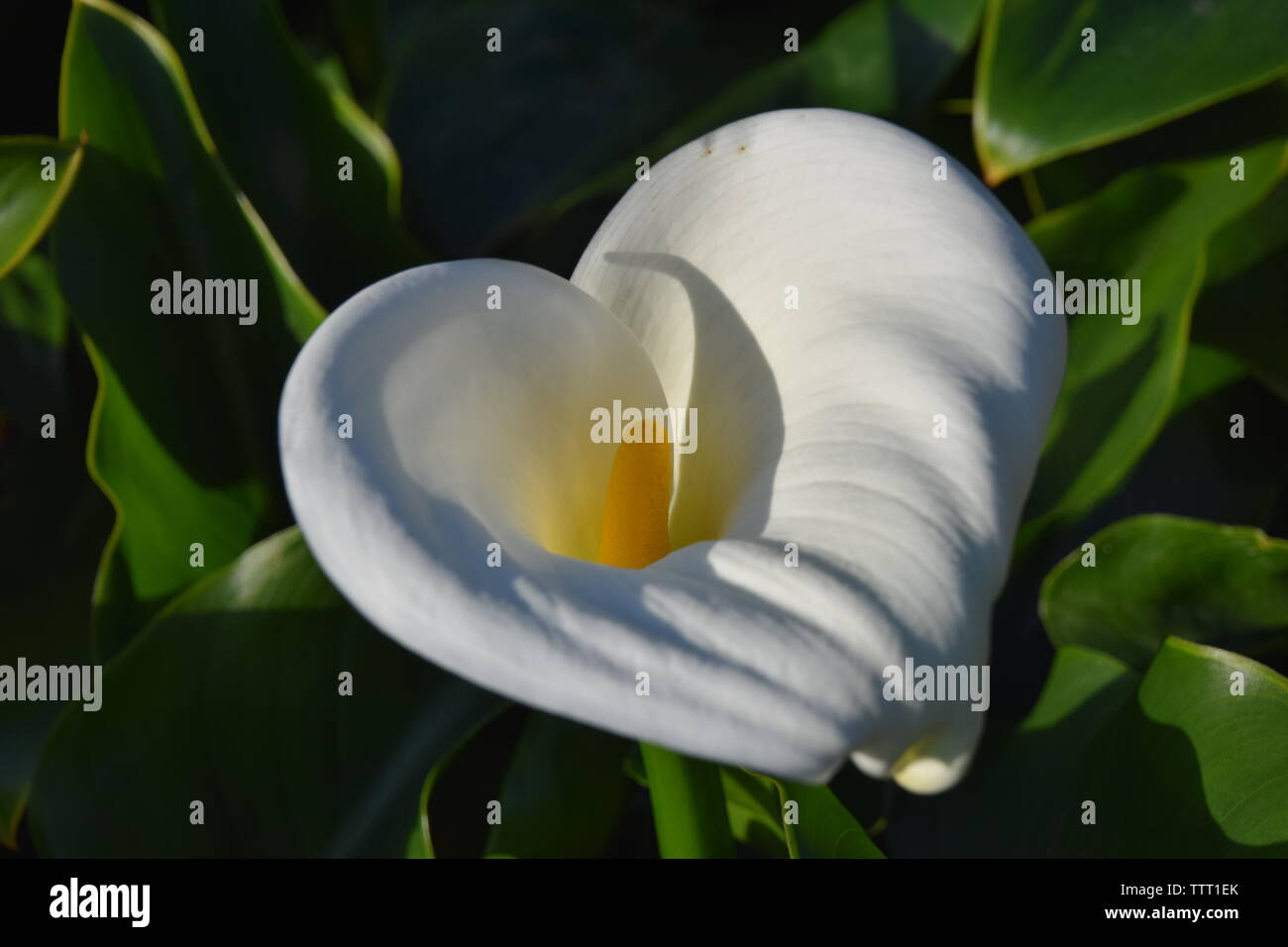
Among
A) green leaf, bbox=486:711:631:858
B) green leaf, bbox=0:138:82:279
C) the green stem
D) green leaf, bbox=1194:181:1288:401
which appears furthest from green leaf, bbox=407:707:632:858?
green leaf, bbox=1194:181:1288:401

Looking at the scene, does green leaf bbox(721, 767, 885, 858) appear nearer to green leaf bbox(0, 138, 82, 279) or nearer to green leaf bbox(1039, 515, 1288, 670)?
green leaf bbox(1039, 515, 1288, 670)

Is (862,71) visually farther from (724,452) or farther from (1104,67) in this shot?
(724,452)

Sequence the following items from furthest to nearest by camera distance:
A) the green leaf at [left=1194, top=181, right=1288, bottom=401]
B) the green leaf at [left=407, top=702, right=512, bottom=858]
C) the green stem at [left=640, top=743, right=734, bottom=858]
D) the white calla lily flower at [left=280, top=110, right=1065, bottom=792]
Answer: the green leaf at [left=1194, top=181, right=1288, bottom=401], the green leaf at [left=407, top=702, right=512, bottom=858], the green stem at [left=640, top=743, right=734, bottom=858], the white calla lily flower at [left=280, top=110, right=1065, bottom=792]

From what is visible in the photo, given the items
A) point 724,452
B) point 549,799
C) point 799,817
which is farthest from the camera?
point 549,799

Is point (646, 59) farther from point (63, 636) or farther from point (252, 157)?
point (63, 636)

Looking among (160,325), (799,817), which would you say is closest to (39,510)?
(160,325)

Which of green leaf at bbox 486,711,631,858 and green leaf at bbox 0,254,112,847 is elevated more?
green leaf at bbox 0,254,112,847

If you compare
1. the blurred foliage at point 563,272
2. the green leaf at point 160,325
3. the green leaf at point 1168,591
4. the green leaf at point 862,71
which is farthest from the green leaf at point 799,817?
the green leaf at point 862,71

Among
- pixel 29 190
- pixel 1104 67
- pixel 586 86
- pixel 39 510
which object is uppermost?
pixel 586 86
